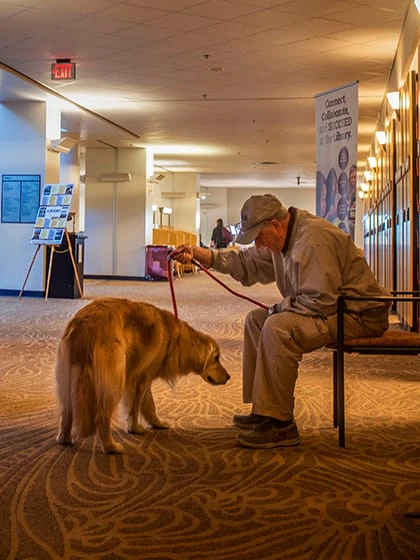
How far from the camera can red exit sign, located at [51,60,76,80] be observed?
9.42 metres

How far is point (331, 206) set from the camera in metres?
7.95

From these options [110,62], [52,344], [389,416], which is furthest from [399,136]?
[389,416]

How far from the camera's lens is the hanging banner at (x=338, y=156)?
771 centimetres

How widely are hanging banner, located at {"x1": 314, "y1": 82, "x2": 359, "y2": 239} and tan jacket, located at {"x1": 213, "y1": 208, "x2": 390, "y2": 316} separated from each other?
4.42m

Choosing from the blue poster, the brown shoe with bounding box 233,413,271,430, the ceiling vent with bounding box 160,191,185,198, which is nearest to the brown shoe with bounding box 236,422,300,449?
the brown shoe with bounding box 233,413,271,430

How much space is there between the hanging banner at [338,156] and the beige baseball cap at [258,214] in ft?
14.7

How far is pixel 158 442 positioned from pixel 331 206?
532cm

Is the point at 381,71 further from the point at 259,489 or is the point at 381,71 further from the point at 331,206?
the point at 259,489

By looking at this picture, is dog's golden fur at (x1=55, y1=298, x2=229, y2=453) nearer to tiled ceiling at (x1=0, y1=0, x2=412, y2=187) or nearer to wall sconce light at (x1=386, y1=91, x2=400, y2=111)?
tiled ceiling at (x1=0, y1=0, x2=412, y2=187)

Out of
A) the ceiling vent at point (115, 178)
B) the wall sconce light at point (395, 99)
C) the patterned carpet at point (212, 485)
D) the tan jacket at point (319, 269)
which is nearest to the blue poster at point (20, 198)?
the ceiling vent at point (115, 178)

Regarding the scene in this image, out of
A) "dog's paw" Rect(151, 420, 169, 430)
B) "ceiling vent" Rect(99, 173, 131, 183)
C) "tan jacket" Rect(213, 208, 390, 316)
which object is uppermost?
"ceiling vent" Rect(99, 173, 131, 183)

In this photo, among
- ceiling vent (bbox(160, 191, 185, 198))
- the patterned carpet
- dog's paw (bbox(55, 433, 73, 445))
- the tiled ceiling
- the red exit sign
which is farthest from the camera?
ceiling vent (bbox(160, 191, 185, 198))

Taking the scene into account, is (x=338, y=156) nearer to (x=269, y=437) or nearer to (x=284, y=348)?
(x=284, y=348)

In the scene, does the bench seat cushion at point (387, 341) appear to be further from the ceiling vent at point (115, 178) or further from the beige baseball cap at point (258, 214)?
the ceiling vent at point (115, 178)
